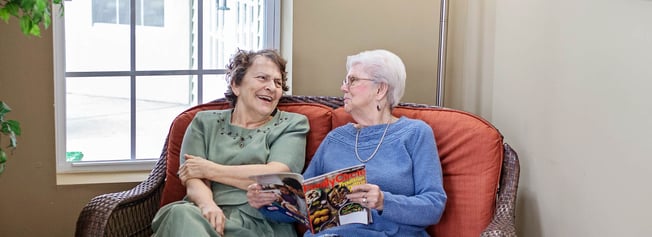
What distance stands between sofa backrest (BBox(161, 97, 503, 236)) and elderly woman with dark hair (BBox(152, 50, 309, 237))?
0.31 feet

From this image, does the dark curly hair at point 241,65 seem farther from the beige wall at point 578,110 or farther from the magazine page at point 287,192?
the beige wall at point 578,110

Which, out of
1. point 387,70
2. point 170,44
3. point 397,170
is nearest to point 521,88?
point 387,70

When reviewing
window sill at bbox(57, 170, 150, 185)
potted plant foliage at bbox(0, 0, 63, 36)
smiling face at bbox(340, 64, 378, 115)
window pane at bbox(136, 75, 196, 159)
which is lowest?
window sill at bbox(57, 170, 150, 185)

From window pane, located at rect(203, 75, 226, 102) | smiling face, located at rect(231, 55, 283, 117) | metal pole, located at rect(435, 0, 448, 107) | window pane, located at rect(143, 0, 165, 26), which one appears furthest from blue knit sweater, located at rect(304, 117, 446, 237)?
window pane, located at rect(143, 0, 165, 26)

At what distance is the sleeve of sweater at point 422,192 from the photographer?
2.78m

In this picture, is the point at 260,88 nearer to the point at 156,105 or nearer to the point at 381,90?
the point at 381,90

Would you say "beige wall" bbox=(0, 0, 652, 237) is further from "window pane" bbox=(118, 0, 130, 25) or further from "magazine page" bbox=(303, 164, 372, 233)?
"magazine page" bbox=(303, 164, 372, 233)

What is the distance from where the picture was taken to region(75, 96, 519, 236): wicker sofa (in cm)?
290

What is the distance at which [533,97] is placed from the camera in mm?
3117

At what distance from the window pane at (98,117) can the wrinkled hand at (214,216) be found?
0.90 m

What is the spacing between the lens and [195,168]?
3053 mm

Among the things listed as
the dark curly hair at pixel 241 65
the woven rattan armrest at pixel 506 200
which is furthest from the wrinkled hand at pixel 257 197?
the woven rattan armrest at pixel 506 200

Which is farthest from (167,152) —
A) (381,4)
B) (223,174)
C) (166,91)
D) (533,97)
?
(533,97)

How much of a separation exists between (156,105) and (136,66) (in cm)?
18
